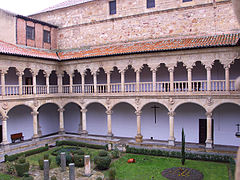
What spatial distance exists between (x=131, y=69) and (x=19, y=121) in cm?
1031

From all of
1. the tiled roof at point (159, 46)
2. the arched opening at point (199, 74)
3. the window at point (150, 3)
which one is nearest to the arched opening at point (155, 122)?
the arched opening at point (199, 74)

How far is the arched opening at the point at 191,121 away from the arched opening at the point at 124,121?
3.74 m

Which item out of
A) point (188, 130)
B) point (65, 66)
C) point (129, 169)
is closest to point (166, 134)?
point (188, 130)

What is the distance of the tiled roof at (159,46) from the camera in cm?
1548

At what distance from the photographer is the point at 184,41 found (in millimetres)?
17219

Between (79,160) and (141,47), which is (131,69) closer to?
(141,47)

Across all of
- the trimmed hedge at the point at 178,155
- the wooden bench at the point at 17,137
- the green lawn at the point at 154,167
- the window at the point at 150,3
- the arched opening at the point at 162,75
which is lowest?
the green lawn at the point at 154,167

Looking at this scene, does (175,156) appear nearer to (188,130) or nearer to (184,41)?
(188,130)

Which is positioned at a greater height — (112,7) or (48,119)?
(112,7)

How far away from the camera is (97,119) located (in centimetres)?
2242

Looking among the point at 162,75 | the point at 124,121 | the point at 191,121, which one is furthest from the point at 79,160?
the point at 162,75

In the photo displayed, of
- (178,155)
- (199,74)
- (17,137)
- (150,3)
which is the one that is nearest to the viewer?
(178,155)

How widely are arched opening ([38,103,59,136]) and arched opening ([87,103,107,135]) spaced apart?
352 cm

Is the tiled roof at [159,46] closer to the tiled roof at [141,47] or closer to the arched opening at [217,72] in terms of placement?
the tiled roof at [141,47]
